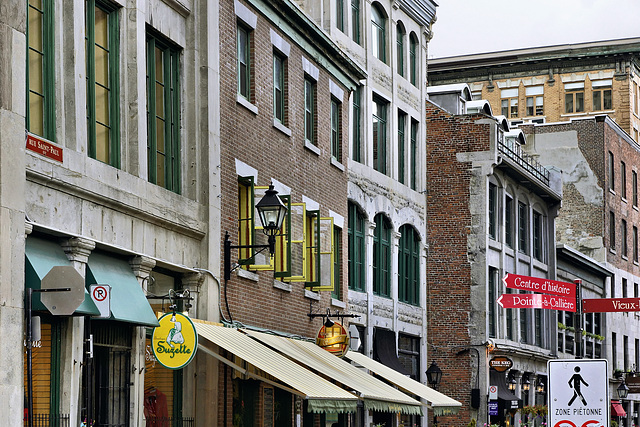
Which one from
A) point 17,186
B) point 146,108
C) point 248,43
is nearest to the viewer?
point 17,186

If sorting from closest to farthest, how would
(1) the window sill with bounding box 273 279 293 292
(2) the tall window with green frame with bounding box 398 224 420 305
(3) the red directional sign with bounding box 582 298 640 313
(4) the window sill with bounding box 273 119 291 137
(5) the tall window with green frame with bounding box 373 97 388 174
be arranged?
(1) the window sill with bounding box 273 279 293 292
(4) the window sill with bounding box 273 119 291 137
(5) the tall window with green frame with bounding box 373 97 388 174
(2) the tall window with green frame with bounding box 398 224 420 305
(3) the red directional sign with bounding box 582 298 640 313

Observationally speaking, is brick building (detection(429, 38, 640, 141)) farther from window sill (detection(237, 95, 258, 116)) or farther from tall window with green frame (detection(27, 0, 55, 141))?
tall window with green frame (detection(27, 0, 55, 141))

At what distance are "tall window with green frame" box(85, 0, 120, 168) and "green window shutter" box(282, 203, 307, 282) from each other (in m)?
5.41

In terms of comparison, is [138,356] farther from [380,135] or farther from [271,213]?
[380,135]

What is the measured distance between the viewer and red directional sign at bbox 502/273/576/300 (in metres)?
30.5

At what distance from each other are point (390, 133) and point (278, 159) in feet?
38.6

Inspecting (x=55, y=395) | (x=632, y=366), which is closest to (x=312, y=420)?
(x=55, y=395)

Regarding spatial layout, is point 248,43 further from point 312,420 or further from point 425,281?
point 425,281

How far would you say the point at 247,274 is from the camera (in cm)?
2111

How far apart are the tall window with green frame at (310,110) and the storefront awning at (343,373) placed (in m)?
4.49

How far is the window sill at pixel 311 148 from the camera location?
24664 mm

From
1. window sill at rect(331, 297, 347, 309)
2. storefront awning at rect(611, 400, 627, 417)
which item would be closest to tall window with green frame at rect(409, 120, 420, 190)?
window sill at rect(331, 297, 347, 309)

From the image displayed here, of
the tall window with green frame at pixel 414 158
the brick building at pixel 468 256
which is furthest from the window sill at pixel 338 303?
the brick building at pixel 468 256

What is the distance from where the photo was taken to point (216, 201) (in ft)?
65.0
